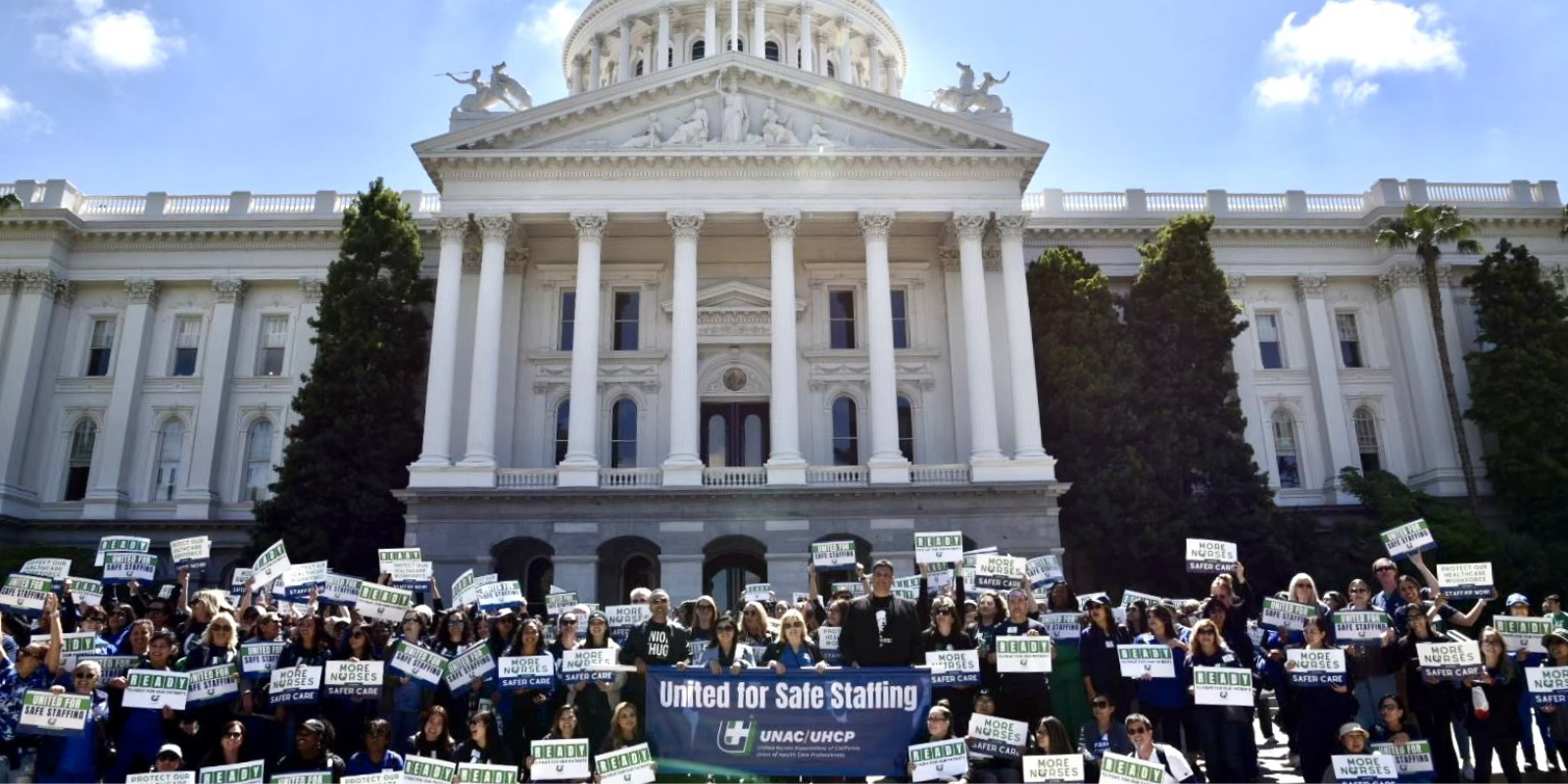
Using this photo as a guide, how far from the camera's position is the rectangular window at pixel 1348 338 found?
37.1 meters

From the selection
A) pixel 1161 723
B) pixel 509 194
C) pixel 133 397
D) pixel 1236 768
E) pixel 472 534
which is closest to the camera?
pixel 1236 768

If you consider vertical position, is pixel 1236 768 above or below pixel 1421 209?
below

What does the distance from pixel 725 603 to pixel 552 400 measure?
26.8 feet

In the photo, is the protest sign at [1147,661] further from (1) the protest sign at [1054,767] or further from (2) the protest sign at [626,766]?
(2) the protest sign at [626,766]

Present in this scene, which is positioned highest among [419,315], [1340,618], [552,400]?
[419,315]

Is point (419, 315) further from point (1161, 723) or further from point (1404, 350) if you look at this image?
point (1404, 350)

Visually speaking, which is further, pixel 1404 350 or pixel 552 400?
pixel 1404 350

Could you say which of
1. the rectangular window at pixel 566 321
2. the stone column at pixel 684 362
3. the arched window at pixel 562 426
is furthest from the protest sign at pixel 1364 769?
the rectangular window at pixel 566 321

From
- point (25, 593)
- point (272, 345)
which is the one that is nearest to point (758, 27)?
point (272, 345)

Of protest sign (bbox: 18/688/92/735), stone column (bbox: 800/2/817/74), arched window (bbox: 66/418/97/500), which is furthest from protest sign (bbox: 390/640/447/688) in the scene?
stone column (bbox: 800/2/817/74)

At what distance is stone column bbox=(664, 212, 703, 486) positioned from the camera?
92.7 ft

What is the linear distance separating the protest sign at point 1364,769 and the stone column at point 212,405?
34162 mm

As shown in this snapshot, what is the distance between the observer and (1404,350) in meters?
36.0

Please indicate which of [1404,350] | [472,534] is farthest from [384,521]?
[1404,350]
